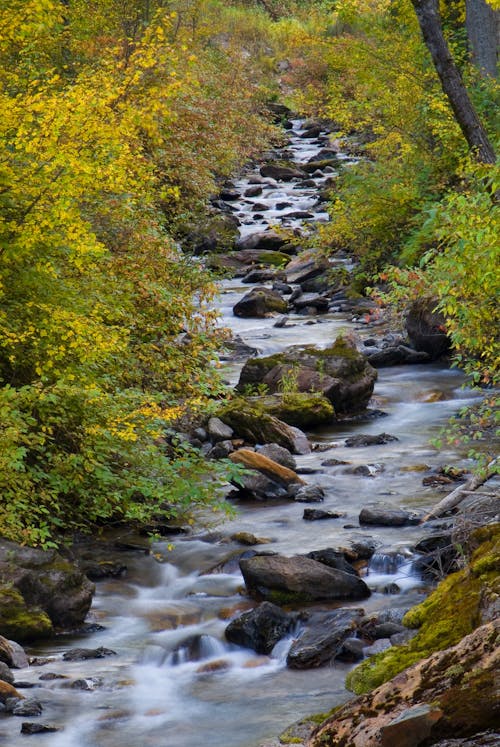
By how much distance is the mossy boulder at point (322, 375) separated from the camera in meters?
15.9

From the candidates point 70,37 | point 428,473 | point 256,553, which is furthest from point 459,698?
point 70,37

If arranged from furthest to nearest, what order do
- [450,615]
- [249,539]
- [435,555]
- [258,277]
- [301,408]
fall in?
[258,277]
[301,408]
[249,539]
[435,555]
[450,615]

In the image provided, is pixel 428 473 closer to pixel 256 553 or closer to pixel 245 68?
pixel 256 553

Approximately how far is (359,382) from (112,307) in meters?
6.28

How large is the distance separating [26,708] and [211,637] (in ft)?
6.36

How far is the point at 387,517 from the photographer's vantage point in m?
10.7

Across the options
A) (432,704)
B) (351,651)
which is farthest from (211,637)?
(432,704)

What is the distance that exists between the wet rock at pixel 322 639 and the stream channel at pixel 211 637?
0.11 m

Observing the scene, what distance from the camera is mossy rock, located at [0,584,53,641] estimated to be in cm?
808

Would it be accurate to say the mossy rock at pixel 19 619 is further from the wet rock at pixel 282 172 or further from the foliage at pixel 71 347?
the wet rock at pixel 282 172

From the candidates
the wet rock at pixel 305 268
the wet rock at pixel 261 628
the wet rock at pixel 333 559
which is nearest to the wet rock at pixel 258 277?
the wet rock at pixel 305 268

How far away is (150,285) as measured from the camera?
1248 cm

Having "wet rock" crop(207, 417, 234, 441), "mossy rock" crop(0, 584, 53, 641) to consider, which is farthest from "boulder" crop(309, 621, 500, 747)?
"wet rock" crop(207, 417, 234, 441)

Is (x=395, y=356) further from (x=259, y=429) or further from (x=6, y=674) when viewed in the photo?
(x=6, y=674)
